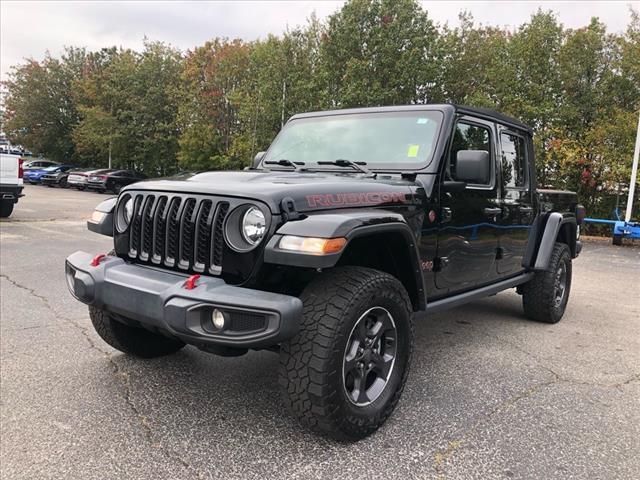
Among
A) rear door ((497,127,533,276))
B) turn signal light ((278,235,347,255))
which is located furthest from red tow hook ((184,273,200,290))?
rear door ((497,127,533,276))

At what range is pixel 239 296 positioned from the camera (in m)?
2.24

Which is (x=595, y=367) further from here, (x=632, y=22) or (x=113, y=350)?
(x=632, y=22)

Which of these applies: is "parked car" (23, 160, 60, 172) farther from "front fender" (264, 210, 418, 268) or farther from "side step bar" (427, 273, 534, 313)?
"front fender" (264, 210, 418, 268)

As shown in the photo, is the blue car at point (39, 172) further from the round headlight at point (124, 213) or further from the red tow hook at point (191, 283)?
the red tow hook at point (191, 283)

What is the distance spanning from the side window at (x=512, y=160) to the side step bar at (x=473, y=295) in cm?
83

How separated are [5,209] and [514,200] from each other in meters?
12.1

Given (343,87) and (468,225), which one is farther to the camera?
(343,87)

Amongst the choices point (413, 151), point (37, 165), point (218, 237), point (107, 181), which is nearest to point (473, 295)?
point (413, 151)

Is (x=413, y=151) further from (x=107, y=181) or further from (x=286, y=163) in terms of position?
(x=107, y=181)

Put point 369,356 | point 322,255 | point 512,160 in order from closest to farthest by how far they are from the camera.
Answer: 1. point 322,255
2. point 369,356
3. point 512,160

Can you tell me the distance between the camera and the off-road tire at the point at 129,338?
3.34 m

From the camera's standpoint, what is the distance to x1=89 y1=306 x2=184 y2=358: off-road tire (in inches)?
131

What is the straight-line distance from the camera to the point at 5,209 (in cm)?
1220

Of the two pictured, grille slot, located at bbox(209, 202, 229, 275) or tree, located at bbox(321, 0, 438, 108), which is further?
tree, located at bbox(321, 0, 438, 108)
